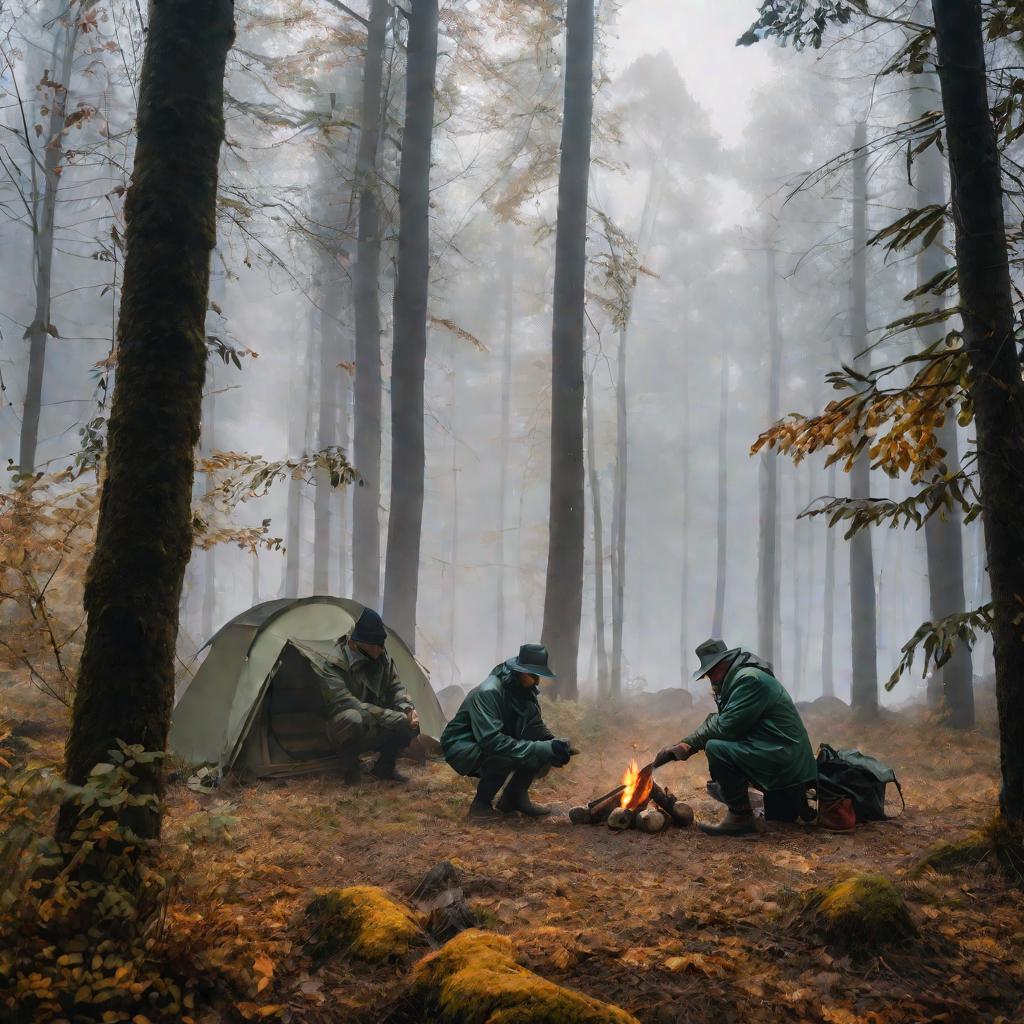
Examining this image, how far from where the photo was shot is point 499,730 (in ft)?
20.6

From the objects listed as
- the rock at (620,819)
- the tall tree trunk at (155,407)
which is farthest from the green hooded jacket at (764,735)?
the tall tree trunk at (155,407)

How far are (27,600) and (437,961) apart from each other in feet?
16.0

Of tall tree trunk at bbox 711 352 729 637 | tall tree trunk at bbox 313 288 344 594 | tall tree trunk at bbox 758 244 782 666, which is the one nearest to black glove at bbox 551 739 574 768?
tall tree trunk at bbox 313 288 344 594

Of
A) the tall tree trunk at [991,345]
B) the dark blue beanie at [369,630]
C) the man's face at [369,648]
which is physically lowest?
the man's face at [369,648]

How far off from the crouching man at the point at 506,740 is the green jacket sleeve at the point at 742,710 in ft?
3.92

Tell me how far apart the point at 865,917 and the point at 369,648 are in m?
5.08

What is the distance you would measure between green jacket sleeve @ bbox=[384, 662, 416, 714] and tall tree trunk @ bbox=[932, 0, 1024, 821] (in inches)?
202

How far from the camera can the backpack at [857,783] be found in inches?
231

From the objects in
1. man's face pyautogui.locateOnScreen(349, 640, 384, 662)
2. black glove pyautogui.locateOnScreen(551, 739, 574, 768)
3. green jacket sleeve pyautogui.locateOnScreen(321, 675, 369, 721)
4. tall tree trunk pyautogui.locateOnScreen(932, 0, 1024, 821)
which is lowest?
black glove pyautogui.locateOnScreen(551, 739, 574, 768)

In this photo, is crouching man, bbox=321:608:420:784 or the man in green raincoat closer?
the man in green raincoat

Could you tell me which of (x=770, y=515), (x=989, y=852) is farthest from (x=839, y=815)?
(x=770, y=515)

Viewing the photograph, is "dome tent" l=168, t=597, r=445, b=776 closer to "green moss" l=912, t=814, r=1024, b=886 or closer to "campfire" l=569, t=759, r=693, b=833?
"campfire" l=569, t=759, r=693, b=833

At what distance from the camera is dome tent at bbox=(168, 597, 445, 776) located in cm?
742

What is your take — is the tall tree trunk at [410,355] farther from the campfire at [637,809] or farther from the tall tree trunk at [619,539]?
the tall tree trunk at [619,539]
